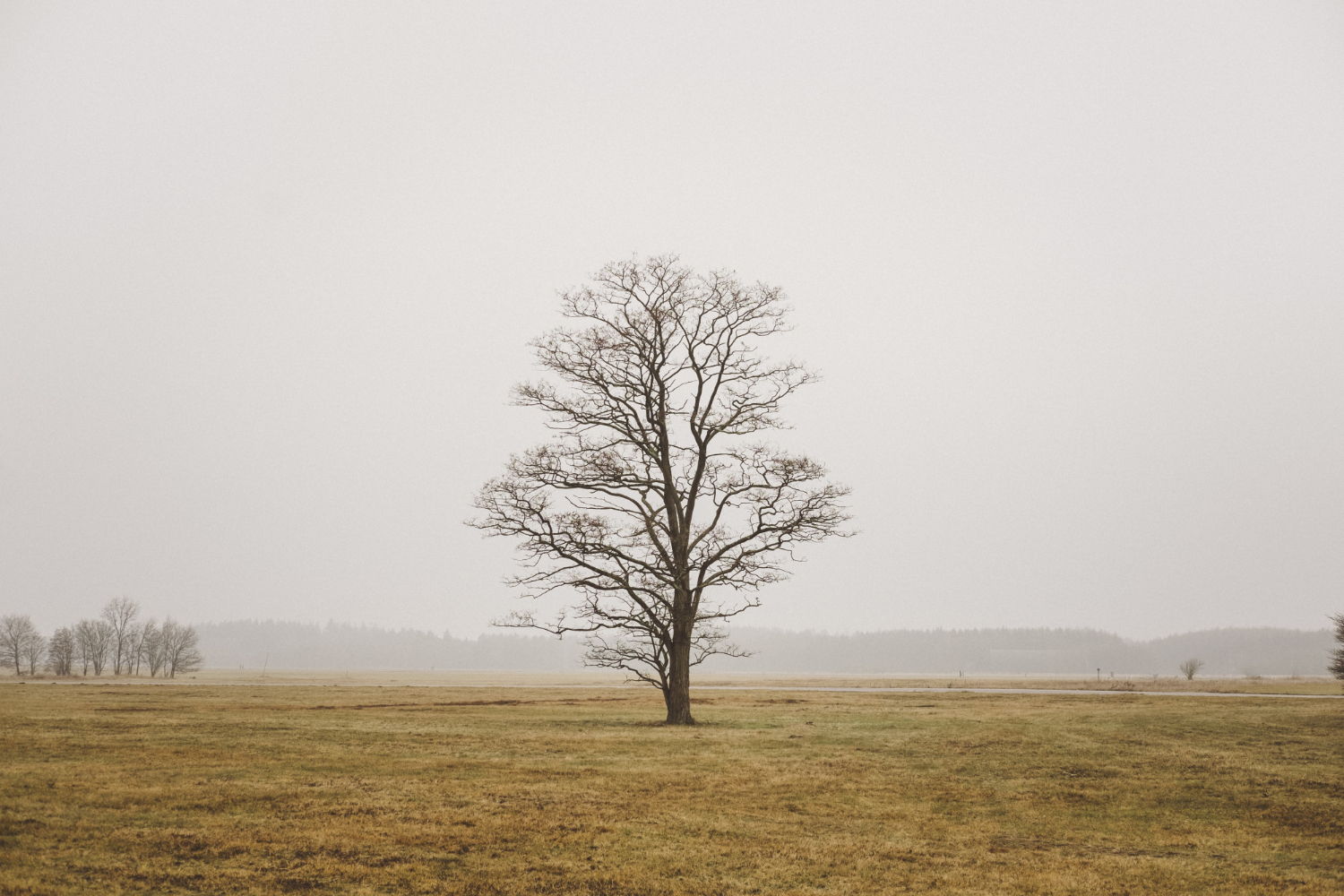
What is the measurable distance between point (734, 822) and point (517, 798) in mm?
4006

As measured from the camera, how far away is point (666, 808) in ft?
49.0

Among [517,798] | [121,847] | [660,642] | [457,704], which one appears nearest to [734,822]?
[517,798]

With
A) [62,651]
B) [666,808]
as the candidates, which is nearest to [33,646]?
[62,651]

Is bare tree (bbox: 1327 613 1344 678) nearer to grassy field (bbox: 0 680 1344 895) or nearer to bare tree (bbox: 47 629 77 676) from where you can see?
grassy field (bbox: 0 680 1344 895)

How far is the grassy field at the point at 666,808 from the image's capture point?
414 inches

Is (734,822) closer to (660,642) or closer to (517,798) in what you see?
(517,798)

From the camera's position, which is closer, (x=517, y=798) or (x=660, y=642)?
(x=517, y=798)

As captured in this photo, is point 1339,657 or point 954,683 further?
point 954,683

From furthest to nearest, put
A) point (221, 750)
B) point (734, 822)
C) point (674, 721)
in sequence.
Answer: point (674, 721) → point (221, 750) → point (734, 822)

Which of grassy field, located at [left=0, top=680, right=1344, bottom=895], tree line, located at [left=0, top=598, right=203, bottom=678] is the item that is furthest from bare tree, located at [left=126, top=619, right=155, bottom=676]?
grassy field, located at [left=0, top=680, right=1344, bottom=895]

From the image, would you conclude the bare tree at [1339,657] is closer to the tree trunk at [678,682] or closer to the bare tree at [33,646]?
the tree trunk at [678,682]

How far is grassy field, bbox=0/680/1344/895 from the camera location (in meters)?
10.5

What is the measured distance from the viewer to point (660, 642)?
29562 mm

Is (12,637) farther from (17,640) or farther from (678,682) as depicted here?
(678,682)
